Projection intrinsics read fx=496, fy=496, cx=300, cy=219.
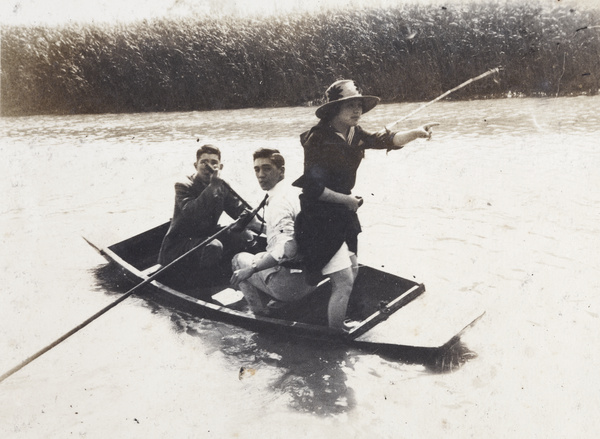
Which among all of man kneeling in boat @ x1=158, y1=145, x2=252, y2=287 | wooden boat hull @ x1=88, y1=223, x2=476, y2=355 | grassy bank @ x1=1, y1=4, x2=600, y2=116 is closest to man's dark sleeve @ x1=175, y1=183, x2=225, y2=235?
man kneeling in boat @ x1=158, y1=145, x2=252, y2=287

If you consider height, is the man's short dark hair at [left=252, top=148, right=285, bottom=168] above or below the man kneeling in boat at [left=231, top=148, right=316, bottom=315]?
above

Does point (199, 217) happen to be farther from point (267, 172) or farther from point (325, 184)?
point (325, 184)

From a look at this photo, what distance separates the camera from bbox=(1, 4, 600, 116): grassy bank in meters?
9.00

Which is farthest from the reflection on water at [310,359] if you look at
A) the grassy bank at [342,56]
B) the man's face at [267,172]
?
→ the grassy bank at [342,56]

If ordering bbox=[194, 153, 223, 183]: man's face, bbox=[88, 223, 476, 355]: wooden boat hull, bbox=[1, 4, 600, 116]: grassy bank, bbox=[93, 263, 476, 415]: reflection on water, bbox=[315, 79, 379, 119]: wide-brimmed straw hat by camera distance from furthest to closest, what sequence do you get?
bbox=[1, 4, 600, 116]: grassy bank < bbox=[194, 153, 223, 183]: man's face < bbox=[88, 223, 476, 355]: wooden boat hull < bbox=[93, 263, 476, 415]: reflection on water < bbox=[315, 79, 379, 119]: wide-brimmed straw hat

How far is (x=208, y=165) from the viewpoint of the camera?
419cm

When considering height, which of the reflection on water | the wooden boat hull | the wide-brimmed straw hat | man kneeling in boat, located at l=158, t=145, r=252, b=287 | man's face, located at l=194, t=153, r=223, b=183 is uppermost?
the wide-brimmed straw hat

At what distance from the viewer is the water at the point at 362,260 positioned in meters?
3.07

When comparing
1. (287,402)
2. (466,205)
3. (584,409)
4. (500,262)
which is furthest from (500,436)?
(466,205)

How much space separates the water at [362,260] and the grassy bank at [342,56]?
502 mm

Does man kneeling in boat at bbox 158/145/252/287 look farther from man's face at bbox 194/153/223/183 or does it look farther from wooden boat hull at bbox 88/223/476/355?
wooden boat hull at bbox 88/223/476/355

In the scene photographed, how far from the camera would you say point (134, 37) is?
10.9 m

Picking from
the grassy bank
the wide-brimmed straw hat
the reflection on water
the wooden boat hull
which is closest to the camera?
the wide-brimmed straw hat

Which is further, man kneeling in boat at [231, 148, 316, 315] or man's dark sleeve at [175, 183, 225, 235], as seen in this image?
man's dark sleeve at [175, 183, 225, 235]
